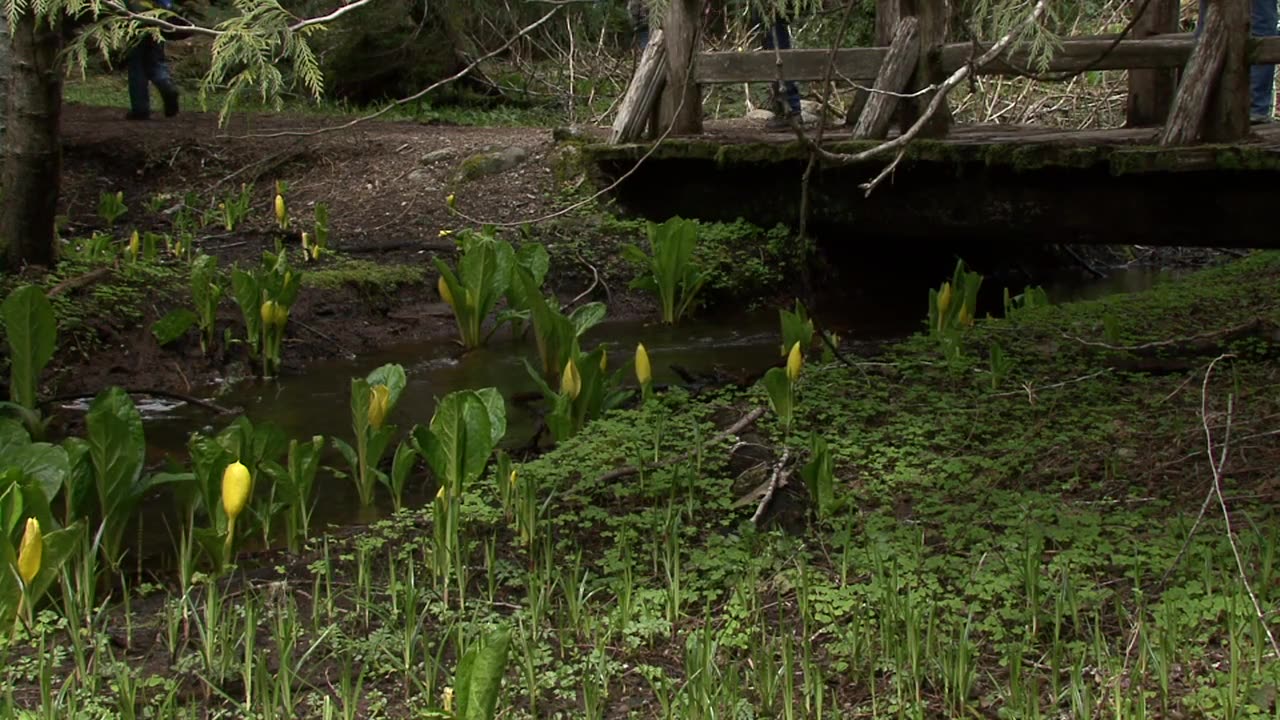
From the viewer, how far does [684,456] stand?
3926mm

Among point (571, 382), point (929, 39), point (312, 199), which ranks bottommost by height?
point (571, 382)

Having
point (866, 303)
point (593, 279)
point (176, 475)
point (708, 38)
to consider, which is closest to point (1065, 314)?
point (866, 303)

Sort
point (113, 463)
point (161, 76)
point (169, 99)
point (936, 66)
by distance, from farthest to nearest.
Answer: point (169, 99) < point (161, 76) < point (936, 66) < point (113, 463)

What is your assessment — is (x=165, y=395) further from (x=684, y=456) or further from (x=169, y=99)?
(x=169, y=99)

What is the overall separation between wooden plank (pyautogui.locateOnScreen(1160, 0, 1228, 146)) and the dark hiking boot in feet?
25.4

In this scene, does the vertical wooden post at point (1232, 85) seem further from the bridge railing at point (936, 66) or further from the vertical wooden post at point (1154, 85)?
the vertical wooden post at point (1154, 85)

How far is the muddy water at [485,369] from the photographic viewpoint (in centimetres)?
497

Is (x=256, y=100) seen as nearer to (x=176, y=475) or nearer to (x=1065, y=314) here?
(x=1065, y=314)

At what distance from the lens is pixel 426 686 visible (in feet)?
8.21

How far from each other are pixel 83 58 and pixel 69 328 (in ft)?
8.22

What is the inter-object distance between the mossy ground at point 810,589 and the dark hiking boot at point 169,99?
7699mm

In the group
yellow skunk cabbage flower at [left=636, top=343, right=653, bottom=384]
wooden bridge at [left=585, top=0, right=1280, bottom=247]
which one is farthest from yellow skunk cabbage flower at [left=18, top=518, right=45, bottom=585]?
wooden bridge at [left=585, top=0, right=1280, bottom=247]

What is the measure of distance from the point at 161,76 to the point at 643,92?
455 centimetres

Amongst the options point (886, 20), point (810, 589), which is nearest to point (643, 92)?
point (886, 20)
